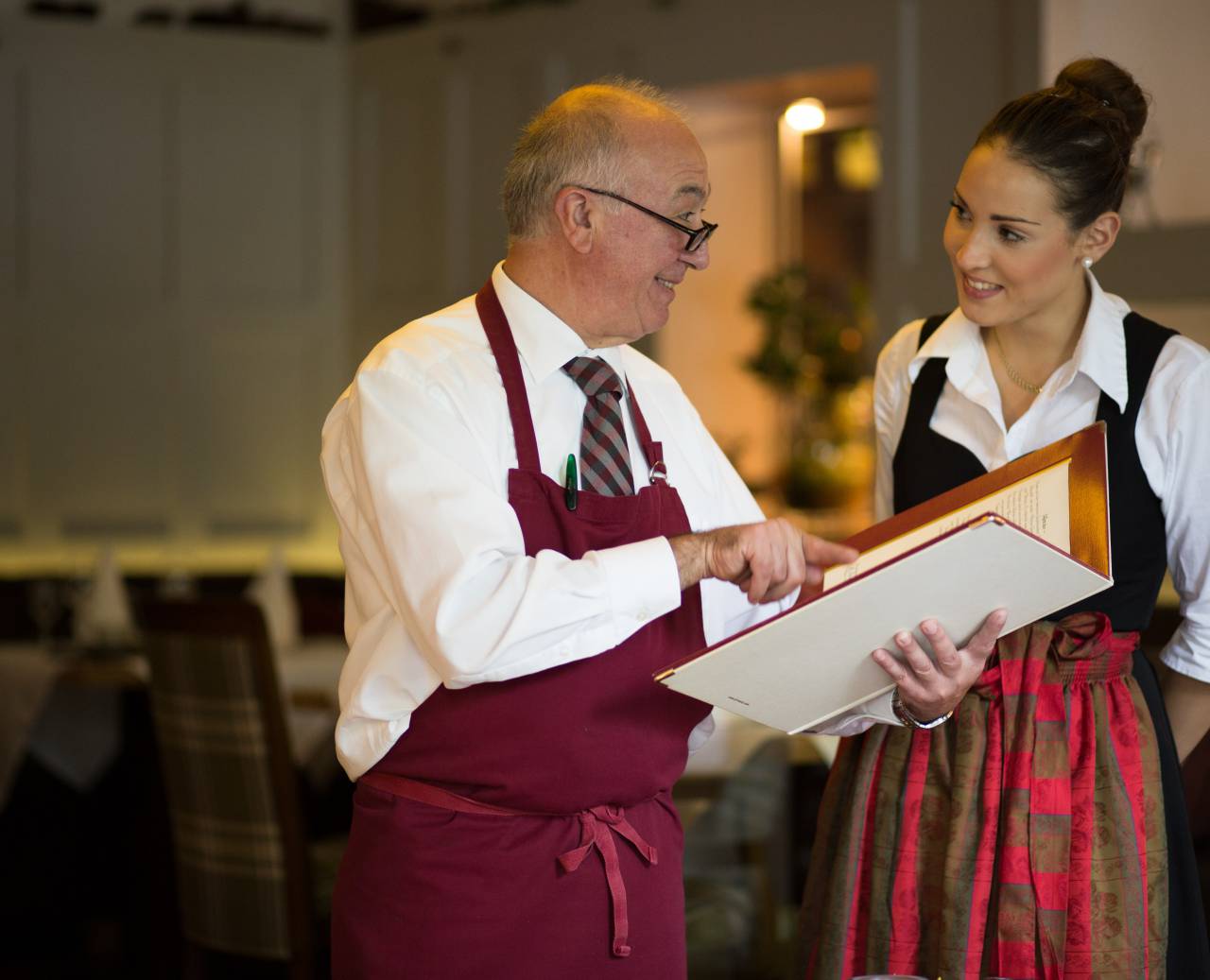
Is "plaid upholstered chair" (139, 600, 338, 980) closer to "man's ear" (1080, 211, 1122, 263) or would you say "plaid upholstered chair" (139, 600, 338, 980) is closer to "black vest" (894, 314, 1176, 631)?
"black vest" (894, 314, 1176, 631)

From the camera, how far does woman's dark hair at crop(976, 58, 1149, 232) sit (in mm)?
1523

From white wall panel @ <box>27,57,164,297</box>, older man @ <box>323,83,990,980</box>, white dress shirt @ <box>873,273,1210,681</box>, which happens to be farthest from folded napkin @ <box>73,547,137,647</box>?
white dress shirt @ <box>873,273,1210,681</box>

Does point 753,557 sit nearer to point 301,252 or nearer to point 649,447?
point 649,447

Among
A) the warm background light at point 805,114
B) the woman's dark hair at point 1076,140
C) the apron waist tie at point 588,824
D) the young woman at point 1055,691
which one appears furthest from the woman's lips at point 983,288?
the warm background light at point 805,114

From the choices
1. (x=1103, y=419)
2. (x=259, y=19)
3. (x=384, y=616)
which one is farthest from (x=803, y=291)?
(x=384, y=616)

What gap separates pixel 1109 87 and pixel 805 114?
2.70 meters

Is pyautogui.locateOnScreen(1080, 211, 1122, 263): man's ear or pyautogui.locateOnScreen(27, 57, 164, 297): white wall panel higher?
pyautogui.locateOnScreen(27, 57, 164, 297): white wall panel

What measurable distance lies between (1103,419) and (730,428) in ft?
10.4

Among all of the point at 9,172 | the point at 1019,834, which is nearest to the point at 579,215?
the point at 1019,834

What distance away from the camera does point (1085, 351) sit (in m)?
1.53

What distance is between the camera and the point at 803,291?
4.32 m

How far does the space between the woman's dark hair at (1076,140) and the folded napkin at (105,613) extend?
2624 mm

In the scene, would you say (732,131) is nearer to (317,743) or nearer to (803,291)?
(803,291)

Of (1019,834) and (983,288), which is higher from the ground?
(983,288)
